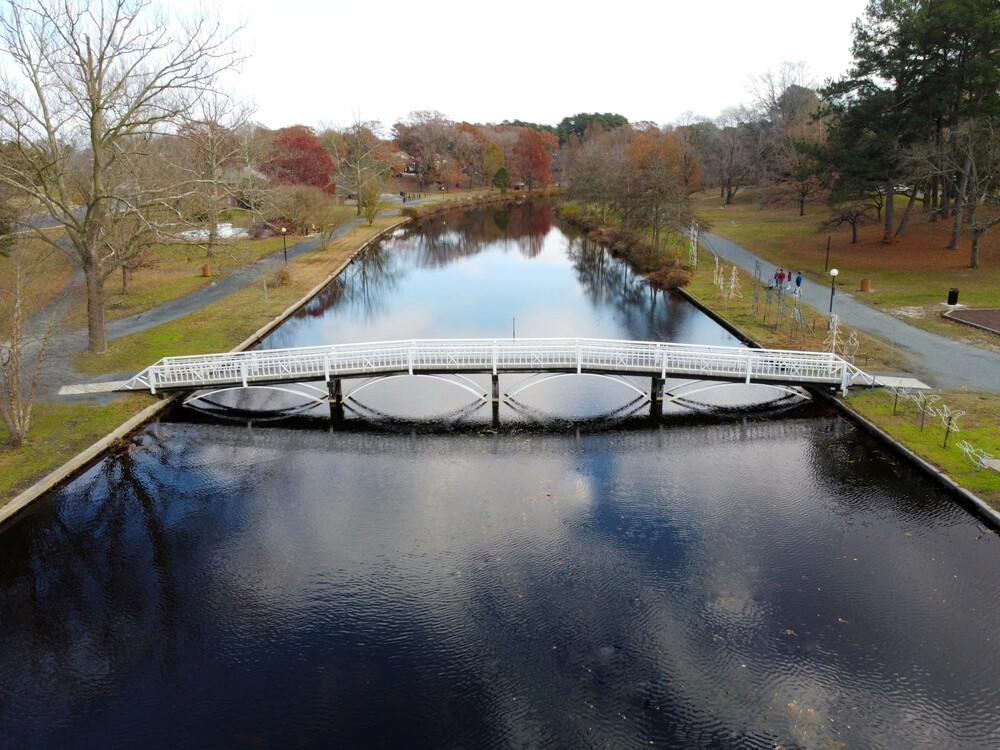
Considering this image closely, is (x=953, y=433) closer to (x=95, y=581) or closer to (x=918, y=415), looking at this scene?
(x=918, y=415)

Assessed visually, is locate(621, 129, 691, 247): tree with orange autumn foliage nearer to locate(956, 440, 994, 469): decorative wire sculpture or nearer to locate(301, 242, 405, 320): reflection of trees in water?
locate(301, 242, 405, 320): reflection of trees in water

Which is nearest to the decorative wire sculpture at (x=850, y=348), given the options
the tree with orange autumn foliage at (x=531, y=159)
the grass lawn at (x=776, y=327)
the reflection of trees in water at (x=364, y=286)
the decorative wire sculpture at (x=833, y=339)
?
the grass lawn at (x=776, y=327)

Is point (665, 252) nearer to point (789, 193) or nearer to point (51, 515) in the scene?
point (789, 193)

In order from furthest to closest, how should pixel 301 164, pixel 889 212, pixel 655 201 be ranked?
pixel 301 164 < pixel 655 201 < pixel 889 212

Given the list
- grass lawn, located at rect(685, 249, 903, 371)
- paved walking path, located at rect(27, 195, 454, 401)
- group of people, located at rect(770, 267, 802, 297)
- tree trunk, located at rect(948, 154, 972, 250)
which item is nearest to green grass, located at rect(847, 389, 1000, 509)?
grass lawn, located at rect(685, 249, 903, 371)

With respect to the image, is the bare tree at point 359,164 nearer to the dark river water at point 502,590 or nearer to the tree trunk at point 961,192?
the tree trunk at point 961,192

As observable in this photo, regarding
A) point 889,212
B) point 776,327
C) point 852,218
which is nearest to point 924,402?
point 776,327
